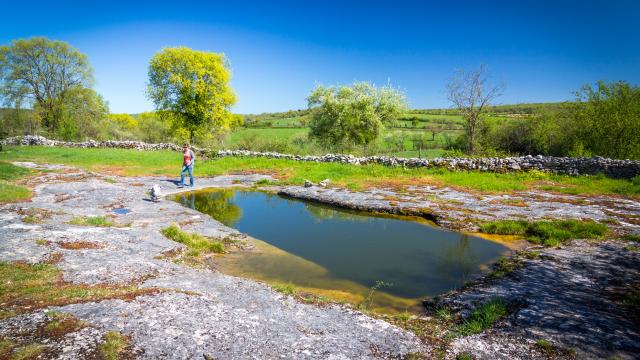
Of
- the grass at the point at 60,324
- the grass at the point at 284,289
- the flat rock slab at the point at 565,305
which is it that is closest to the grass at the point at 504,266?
the flat rock slab at the point at 565,305

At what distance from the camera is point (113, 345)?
4.80m

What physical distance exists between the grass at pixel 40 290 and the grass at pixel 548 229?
450 inches

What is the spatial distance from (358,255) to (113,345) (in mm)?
7313

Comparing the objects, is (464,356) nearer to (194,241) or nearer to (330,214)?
(194,241)

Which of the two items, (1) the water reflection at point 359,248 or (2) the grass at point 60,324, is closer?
(2) the grass at point 60,324

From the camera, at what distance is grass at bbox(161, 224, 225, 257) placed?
10272 mm

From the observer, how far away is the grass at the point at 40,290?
19.5ft

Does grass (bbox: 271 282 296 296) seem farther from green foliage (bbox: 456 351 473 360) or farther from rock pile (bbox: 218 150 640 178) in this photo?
rock pile (bbox: 218 150 640 178)

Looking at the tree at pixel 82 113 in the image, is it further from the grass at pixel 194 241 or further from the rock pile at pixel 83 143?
the grass at pixel 194 241

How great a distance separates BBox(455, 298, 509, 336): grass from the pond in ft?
4.51

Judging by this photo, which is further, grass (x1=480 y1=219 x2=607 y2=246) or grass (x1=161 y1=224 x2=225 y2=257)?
grass (x1=480 y1=219 x2=607 y2=246)

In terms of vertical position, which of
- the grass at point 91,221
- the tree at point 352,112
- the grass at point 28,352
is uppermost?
the tree at point 352,112

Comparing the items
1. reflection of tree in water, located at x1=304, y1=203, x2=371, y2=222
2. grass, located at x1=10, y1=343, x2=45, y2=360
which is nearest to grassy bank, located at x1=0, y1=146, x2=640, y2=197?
reflection of tree in water, located at x1=304, y1=203, x2=371, y2=222

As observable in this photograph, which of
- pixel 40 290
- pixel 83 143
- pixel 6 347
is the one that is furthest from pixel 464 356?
pixel 83 143
